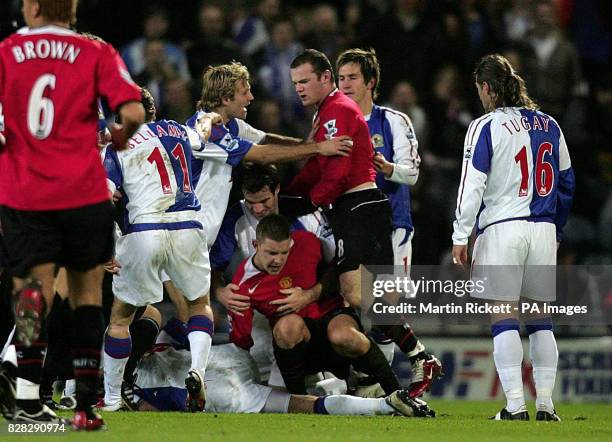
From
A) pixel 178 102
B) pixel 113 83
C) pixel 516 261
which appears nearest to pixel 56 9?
pixel 113 83

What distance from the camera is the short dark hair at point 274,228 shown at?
8.61 meters

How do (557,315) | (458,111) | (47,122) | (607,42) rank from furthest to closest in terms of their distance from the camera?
(607,42) < (458,111) < (557,315) < (47,122)

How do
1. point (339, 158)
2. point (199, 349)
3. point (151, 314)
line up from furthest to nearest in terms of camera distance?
point (151, 314), point (339, 158), point (199, 349)

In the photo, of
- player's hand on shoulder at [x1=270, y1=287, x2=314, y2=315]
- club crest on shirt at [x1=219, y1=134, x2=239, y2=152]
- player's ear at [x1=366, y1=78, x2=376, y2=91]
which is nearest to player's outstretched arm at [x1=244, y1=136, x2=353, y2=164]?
club crest on shirt at [x1=219, y1=134, x2=239, y2=152]

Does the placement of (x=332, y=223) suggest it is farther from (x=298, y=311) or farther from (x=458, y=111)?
(x=458, y=111)

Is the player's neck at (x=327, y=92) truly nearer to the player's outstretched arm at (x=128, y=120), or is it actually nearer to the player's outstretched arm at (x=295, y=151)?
the player's outstretched arm at (x=295, y=151)

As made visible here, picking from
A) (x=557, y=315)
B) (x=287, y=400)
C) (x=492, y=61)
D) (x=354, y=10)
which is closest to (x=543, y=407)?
(x=287, y=400)

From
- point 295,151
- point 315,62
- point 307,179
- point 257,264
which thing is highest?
point 315,62

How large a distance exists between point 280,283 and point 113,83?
9.19 feet

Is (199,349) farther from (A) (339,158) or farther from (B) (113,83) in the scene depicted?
(B) (113,83)

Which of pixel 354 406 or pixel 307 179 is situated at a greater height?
pixel 307 179

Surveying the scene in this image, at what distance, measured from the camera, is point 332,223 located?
30.0 ft

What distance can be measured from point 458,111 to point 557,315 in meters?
3.29

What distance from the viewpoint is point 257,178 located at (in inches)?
363
